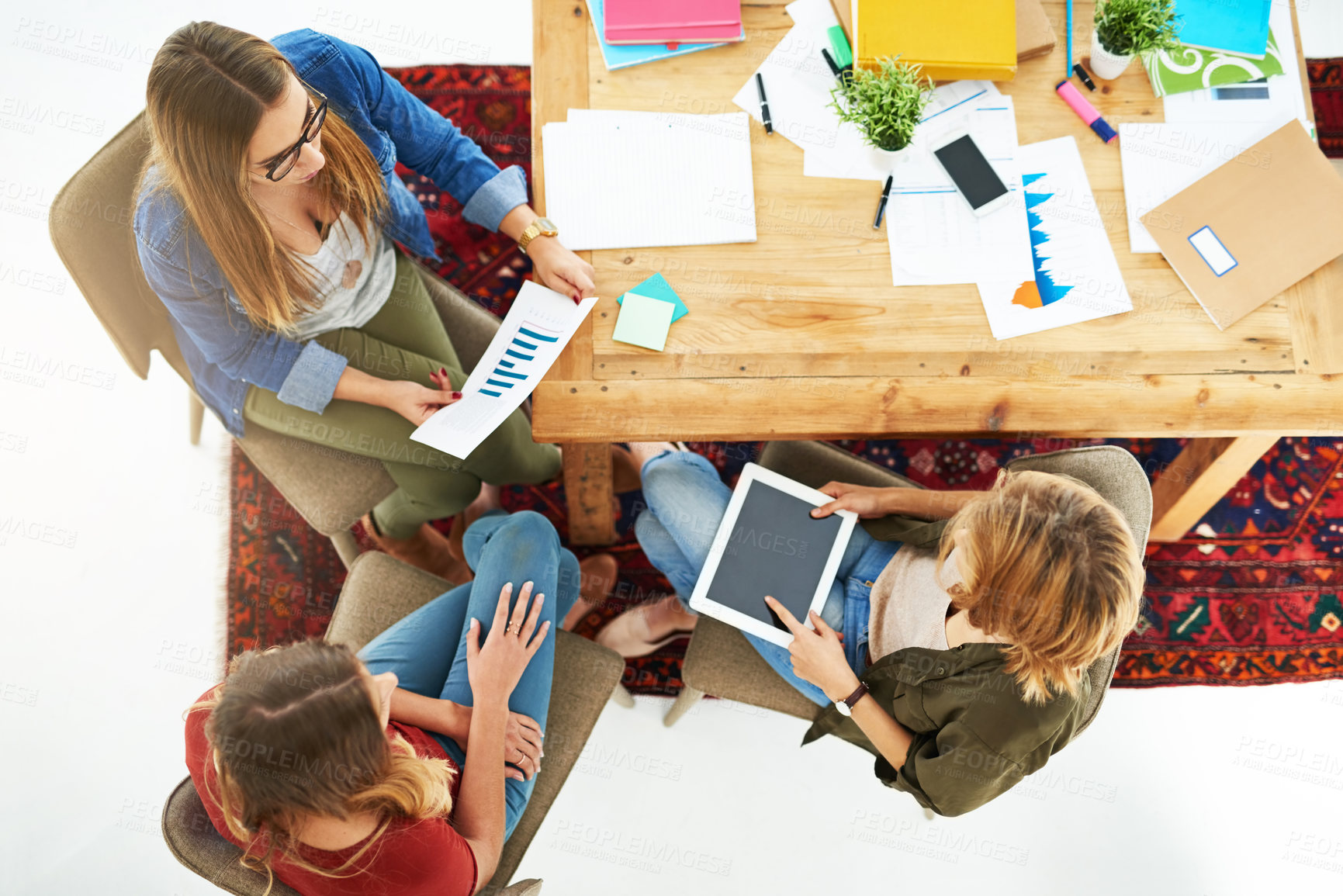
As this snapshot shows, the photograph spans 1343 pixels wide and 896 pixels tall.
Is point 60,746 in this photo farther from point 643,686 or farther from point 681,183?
point 681,183

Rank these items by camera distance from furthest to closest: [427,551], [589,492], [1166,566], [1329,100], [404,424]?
[1329,100]
[1166,566]
[427,551]
[589,492]
[404,424]

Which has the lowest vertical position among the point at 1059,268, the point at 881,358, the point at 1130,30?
the point at 881,358

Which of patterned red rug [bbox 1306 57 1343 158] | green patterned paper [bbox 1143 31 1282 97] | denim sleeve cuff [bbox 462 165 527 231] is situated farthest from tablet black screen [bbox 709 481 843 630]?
patterned red rug [bbox 1306 57 1343 158]

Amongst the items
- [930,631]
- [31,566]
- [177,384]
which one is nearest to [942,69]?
[930,631]

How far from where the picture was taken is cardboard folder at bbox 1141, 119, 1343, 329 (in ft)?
4.87

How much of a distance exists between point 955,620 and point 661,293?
752 mm

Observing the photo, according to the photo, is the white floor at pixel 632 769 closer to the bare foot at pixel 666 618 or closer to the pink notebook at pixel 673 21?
the bare foot at pixel 666 618

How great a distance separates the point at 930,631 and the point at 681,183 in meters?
0.92

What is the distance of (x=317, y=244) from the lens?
5.04 feet

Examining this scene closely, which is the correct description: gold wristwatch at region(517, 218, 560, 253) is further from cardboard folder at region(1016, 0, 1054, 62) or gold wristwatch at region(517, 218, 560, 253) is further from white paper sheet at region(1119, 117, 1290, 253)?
white paper sheet at region(1119, 117, 1290, 253)

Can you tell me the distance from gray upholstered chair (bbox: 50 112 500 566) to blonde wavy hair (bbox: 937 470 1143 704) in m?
1.19

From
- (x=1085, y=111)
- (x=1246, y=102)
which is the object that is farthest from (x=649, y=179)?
(x=1246, y=102)

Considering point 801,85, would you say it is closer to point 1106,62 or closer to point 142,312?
point 1106,62

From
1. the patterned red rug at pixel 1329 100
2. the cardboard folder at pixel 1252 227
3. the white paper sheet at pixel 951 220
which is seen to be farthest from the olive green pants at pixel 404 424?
the patterned red rug at pixel 1329 100
